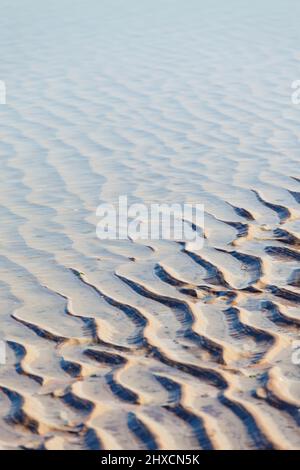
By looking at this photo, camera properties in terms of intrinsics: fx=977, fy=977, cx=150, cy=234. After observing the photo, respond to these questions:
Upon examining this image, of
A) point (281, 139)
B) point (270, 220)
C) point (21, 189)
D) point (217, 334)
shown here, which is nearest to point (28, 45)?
point (281, 139)

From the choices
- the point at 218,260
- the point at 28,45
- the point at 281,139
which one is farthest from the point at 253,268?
the point at 28,45

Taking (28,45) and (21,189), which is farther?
(28,45)

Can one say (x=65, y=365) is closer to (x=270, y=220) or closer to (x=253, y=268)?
(x=253, y=268)

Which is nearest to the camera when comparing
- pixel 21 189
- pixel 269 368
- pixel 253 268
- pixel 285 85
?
pixel 269 368

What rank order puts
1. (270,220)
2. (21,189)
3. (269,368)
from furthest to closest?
(21,189)
(270,220)
(269,368)

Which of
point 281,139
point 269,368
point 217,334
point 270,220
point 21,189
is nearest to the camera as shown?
point 269,368

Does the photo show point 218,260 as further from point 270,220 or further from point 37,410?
point 37,410

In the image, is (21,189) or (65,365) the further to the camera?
(21,189)
